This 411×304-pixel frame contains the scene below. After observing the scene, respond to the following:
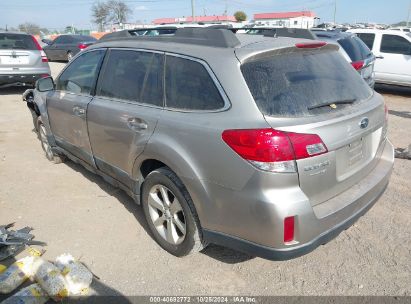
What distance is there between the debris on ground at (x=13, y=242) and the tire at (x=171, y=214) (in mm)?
1067

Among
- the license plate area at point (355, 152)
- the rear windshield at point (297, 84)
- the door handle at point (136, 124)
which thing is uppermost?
the rear windshield at point (297, 84)

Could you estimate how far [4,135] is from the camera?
6.90 metres

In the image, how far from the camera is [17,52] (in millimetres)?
10273

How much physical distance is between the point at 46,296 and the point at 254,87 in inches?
80.8

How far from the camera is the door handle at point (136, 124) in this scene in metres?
2.99

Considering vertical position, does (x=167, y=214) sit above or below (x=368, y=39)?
below

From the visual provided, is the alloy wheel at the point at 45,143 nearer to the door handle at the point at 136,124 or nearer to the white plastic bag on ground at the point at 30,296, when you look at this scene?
the door handle at the point at 136,124

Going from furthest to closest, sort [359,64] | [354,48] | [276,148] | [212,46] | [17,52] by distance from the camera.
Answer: [17,52]
[354,48]
[359,64]
[212,46]
[276,148]

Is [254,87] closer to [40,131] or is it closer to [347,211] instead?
[347,211]

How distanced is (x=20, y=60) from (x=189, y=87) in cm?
938

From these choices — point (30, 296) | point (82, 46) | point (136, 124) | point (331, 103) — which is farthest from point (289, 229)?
point (82, 46)

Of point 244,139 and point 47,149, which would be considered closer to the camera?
point 244,139

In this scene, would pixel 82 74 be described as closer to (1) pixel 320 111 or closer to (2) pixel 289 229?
(1) pixel 320 111

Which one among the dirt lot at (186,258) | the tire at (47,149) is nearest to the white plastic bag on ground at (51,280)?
the dirt lot at (186,258)
